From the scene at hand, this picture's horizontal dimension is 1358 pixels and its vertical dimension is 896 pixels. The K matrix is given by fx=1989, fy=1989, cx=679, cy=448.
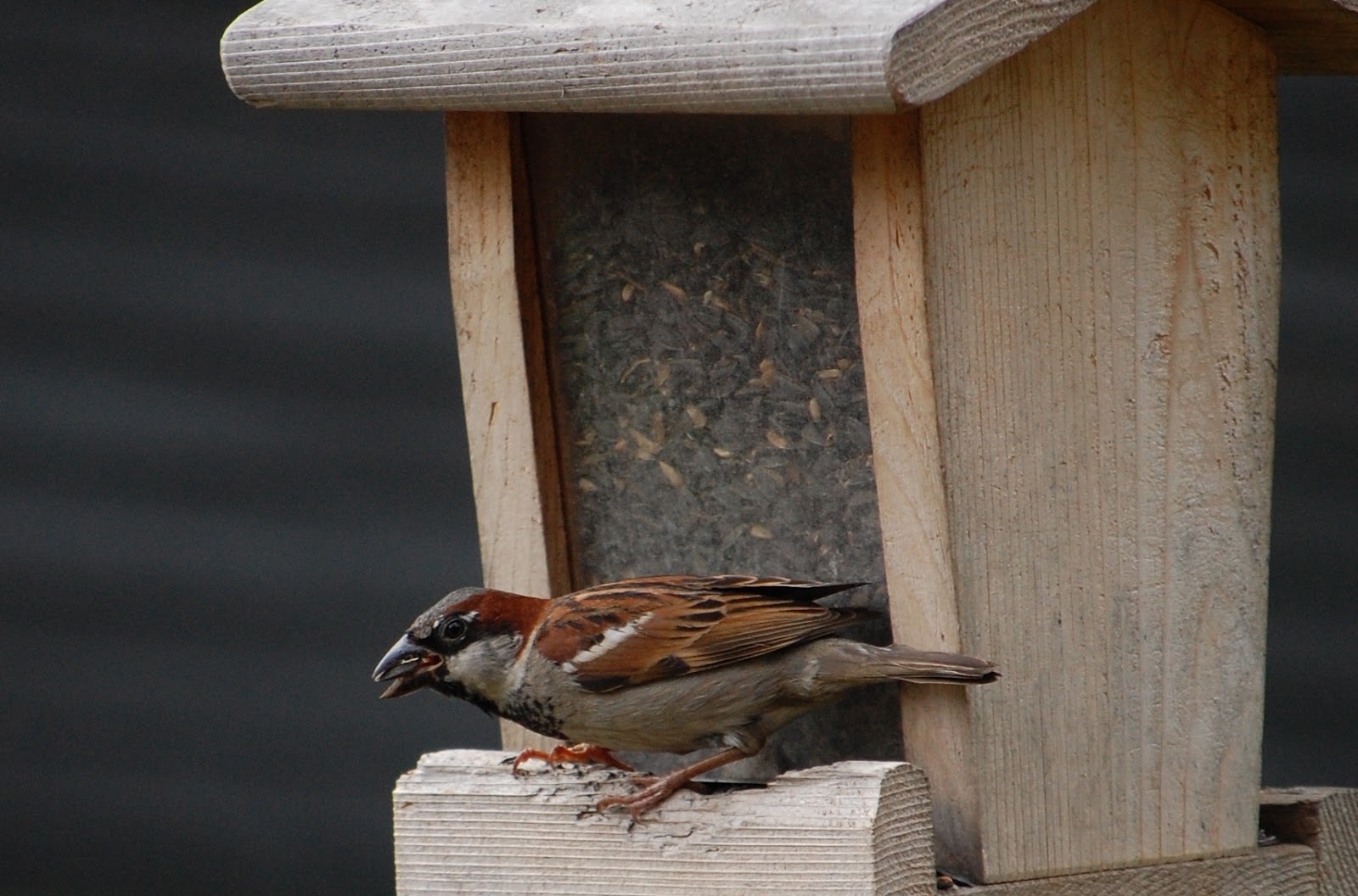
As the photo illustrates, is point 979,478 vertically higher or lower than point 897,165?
lower

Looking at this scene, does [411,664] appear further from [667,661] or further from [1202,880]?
[1202,880]

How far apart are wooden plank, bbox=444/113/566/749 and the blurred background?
196 cm

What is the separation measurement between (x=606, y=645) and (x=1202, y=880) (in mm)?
843

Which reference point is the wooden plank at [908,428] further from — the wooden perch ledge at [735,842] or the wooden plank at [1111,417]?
the wooden perch ledge at [735,842]

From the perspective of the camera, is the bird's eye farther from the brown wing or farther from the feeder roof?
the feeder roof

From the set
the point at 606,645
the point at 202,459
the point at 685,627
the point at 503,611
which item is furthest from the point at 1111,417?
the point at 202,459

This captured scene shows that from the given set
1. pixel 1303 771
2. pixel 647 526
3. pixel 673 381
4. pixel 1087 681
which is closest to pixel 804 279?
pixel 673 381

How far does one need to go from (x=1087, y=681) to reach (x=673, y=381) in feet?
2.26

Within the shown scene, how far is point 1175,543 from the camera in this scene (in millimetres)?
2623

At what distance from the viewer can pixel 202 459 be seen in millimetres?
4707

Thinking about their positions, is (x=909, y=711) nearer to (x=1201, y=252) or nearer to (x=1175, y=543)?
(x=1175, y=543)

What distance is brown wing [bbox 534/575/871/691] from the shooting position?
251 cm

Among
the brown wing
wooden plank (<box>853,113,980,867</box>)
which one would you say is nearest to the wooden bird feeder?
wooden plank (<box>853,113,980,867</box>)

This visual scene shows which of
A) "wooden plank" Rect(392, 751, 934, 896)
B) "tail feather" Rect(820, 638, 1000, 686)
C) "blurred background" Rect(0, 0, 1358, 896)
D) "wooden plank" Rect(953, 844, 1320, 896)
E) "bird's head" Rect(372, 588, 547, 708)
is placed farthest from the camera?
"blurred background" Rect(0, 0, 1358, 896)
